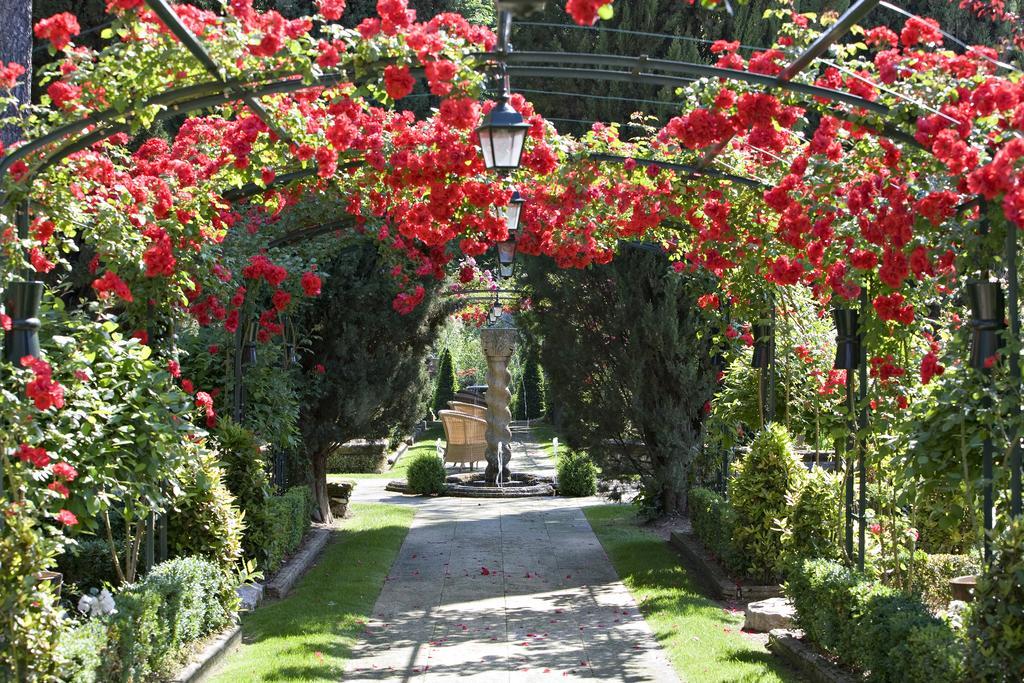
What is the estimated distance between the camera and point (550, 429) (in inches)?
1157

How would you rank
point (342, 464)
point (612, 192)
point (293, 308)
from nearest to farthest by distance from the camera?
point (612, 192)
point (293, 308)
point (342, 464)

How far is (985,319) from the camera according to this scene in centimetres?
479

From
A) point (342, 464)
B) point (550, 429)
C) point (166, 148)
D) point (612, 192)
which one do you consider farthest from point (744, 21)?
point (550, 429)

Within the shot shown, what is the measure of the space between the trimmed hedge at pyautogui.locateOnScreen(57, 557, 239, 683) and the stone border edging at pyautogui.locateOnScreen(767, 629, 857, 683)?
11.0ft

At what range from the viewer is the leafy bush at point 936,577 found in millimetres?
7297

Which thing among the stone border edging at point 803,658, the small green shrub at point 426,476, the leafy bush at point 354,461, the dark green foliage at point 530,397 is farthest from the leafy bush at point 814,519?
the dark green foliage at point 530,397

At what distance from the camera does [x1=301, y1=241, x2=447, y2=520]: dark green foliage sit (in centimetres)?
1226

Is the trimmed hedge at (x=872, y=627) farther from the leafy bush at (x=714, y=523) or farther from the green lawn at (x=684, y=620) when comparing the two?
the leafy bush at (x=714, y=523)

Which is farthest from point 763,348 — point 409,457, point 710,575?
point 409,457

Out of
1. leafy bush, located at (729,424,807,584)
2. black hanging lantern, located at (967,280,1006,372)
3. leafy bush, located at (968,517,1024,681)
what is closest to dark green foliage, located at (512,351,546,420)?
leafy bush, located at (729,424,807,584)

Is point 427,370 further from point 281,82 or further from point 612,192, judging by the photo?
point 281,82

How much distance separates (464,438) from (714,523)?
373 inches

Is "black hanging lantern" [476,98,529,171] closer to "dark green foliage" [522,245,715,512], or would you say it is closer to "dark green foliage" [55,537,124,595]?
"dark green foliage" [55,537,124,595]

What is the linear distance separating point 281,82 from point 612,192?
12.1 feet
